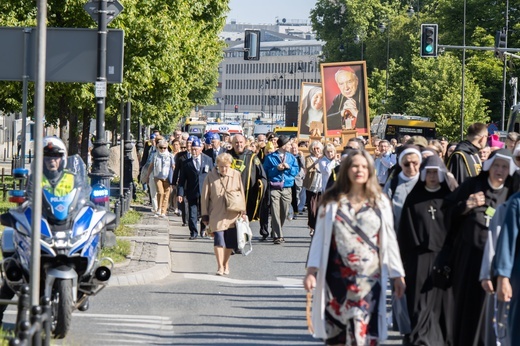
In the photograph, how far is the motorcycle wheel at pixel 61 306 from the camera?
11055 mm

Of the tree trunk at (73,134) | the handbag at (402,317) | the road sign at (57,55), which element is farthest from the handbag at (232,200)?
the tree trunk at (73,134)

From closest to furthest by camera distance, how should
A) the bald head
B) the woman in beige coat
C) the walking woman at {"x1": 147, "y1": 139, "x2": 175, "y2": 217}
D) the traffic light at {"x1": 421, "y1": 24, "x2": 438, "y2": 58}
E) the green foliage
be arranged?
the woman in beige coat
the bald head
the walking woman at {"x1": 147, "y1": 139, "x2": 175, "y2": 217}
the traffic light at {"x1": 421, "y1": 24, "x2": 438, "y2": 58}
the green foliage

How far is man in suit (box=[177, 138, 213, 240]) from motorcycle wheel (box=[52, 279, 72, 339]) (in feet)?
40.6

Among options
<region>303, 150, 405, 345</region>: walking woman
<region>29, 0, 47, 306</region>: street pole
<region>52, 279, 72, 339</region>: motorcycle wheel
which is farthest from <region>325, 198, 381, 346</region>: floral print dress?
<region>52, 279, 72, 339</region>: motorcycle wheel

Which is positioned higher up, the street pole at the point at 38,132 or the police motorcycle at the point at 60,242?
the street pole at the point at 38,132

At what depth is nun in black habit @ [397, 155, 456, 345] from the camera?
10609 mm

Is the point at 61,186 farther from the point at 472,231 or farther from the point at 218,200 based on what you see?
the point at 218,200

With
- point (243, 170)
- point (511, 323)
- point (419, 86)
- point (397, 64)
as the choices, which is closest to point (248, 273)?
point (243, 170)

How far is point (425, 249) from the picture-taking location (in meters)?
10.7

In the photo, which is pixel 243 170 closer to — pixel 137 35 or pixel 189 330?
pixel 189 330

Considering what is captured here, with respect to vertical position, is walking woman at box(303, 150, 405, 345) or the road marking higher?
walking woman at box(303, 150, 405, 345)

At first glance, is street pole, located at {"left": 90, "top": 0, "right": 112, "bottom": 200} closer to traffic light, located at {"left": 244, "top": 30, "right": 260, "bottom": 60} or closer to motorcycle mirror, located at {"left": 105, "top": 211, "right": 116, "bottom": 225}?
motorcycle mirror, located at {"left": 105, "top": 211, "right": 116, "bottom": 225}

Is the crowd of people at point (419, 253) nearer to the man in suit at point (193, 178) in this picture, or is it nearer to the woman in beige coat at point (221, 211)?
the woman in beige coat at point (221, 211)

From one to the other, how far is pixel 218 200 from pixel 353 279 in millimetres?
9085
